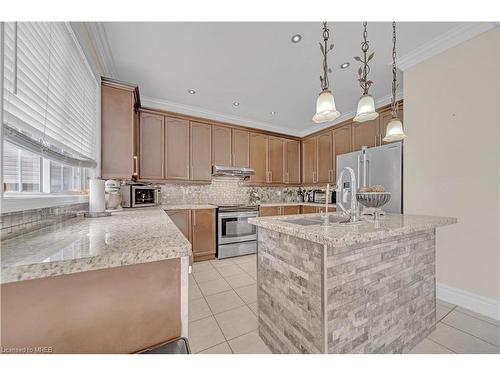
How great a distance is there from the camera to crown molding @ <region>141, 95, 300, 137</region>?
124 inches

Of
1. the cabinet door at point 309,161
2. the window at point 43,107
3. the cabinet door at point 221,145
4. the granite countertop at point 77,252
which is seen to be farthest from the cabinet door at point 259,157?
the granite countertop at point 77,252

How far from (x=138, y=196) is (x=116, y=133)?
867mm

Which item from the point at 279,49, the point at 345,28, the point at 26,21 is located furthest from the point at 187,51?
the point at 345,28

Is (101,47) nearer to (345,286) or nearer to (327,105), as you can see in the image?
(327,105)

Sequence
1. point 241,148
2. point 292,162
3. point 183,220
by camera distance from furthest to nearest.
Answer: point 292,162 → point 241,148 → point 183,220

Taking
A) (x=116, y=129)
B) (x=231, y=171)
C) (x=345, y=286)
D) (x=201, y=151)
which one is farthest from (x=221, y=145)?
(x=345, y=286)

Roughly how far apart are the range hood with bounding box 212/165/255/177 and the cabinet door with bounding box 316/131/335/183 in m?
1.39

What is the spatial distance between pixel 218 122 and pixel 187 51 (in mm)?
1558

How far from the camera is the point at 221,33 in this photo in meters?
1.80

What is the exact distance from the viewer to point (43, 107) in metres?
1.07

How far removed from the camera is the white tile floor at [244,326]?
1.35 metres

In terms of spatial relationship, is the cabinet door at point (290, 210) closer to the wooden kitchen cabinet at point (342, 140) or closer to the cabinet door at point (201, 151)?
the wooden kitchen cabinet at point (342, 140)

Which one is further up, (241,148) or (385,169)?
(241,148)

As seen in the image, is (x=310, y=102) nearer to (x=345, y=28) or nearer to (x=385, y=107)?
(x=385, y=107)
